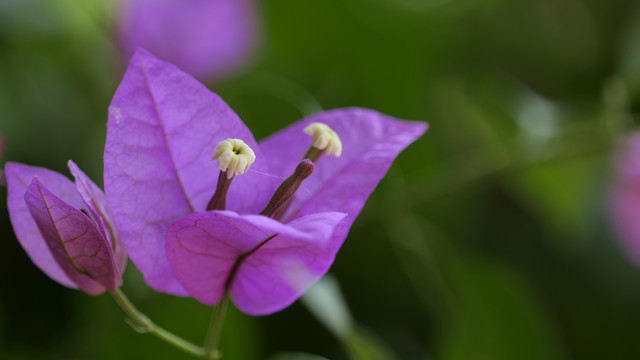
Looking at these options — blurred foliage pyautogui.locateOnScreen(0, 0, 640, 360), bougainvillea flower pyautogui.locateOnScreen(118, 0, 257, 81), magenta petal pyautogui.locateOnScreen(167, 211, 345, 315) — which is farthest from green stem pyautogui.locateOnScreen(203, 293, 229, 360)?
bougainvillea flower pyautogui.locateOnScreen(118, 0, 257, 81)

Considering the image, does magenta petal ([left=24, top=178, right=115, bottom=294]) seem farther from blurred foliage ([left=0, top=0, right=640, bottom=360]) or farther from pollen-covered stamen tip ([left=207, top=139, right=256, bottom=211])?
blurred foliage ([left=0, top=0, right=640, bottom=360])

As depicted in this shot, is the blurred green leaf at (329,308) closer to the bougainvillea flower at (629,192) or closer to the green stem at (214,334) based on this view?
the green stem at (214,334)

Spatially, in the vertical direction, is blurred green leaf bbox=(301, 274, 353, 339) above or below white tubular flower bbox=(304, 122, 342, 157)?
below

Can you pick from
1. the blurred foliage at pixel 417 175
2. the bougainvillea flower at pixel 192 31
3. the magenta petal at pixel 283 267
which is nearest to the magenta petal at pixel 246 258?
the magenta petal at pixel 283 267

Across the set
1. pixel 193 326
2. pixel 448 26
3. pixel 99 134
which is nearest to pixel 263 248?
pixel 193 326

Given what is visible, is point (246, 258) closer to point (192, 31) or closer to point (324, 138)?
point (324, 138)

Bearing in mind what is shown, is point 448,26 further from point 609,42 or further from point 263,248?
point 263,248
